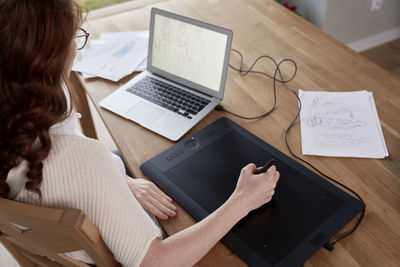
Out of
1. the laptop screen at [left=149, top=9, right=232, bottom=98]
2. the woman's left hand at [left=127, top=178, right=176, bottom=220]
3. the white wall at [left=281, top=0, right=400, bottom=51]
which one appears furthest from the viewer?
the white wall at [left=281, top=0, right=400, bottom=51]

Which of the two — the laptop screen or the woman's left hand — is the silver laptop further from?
the woman's left hand

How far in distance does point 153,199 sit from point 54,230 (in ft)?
1.07

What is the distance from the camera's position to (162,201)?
931 mm

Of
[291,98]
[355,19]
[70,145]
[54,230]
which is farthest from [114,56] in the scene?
[355,19]

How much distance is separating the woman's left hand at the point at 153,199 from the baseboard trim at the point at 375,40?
215cm

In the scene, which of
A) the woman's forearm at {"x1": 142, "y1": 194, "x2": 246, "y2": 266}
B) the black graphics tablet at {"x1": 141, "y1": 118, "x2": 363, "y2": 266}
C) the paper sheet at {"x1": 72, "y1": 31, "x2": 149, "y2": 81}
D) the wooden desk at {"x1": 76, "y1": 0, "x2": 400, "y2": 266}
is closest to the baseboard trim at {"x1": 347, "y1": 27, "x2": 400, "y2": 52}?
the wooden desk at {"x1": 76, "y1": 0, "x2": 400, "y2": 266}

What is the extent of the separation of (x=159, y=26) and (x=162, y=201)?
632mm

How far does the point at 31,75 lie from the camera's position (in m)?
0.66

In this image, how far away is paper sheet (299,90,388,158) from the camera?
3.36 ft

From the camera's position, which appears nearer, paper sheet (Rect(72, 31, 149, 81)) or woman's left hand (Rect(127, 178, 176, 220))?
woman's left hand (Rect(127, 178, 176, 220))

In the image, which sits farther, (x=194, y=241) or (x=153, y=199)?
(x=153, y=199)

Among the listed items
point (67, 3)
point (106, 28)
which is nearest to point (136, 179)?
point (67, 3)

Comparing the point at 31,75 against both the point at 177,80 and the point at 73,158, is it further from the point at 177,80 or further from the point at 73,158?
the point at 177,80

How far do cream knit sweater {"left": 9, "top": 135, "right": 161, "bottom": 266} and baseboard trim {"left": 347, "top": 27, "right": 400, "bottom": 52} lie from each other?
2.34 metres
